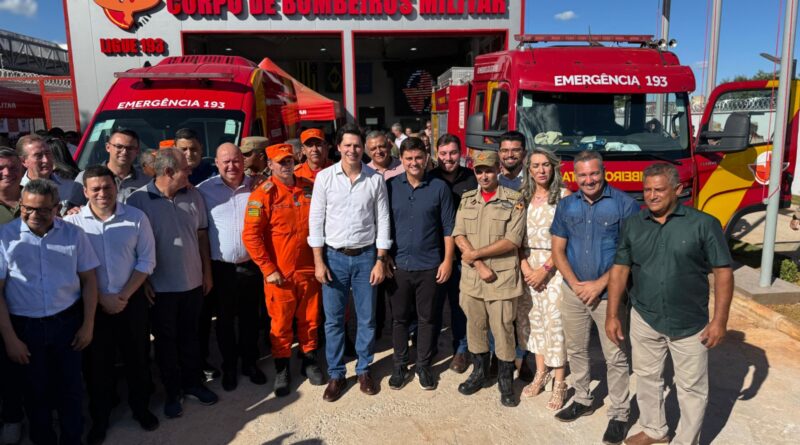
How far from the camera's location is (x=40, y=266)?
2994 mm

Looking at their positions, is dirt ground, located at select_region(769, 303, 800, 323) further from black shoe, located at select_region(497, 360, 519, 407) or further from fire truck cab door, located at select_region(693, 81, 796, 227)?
black shoe, located at select_region(497, 360, 519, 407)

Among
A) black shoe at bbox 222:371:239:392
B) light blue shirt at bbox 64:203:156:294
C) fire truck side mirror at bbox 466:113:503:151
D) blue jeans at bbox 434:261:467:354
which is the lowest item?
black shoe at bbox 222:371:239:392

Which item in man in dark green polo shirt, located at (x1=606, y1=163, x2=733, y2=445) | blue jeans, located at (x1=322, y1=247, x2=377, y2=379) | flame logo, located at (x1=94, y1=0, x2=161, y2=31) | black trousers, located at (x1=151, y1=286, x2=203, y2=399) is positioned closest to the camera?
man in dark green polo shirt, located at (x1=606, y1=163, x2=733, y2=445)

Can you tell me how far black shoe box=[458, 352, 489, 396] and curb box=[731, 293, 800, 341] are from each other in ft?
9.89

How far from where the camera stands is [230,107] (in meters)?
6.56

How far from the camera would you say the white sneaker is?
11.1 ft

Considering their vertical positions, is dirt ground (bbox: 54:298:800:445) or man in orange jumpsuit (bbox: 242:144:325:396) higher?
man in orange jumpsuit (bbox: 242:144:325:396)

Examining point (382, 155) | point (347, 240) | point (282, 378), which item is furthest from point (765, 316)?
point (282, 378)

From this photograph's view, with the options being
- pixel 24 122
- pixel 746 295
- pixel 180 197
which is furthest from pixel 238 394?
pixel 24 122

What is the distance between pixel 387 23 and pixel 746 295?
12.2m

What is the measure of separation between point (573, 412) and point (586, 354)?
1.38ft

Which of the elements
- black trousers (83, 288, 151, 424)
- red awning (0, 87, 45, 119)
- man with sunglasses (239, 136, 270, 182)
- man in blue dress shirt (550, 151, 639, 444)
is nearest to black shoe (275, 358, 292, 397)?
black trousers (83, 288, 151, 424)

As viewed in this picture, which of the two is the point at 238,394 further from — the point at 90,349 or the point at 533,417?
the point at 533,417

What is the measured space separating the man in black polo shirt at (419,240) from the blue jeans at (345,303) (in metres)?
0.20
